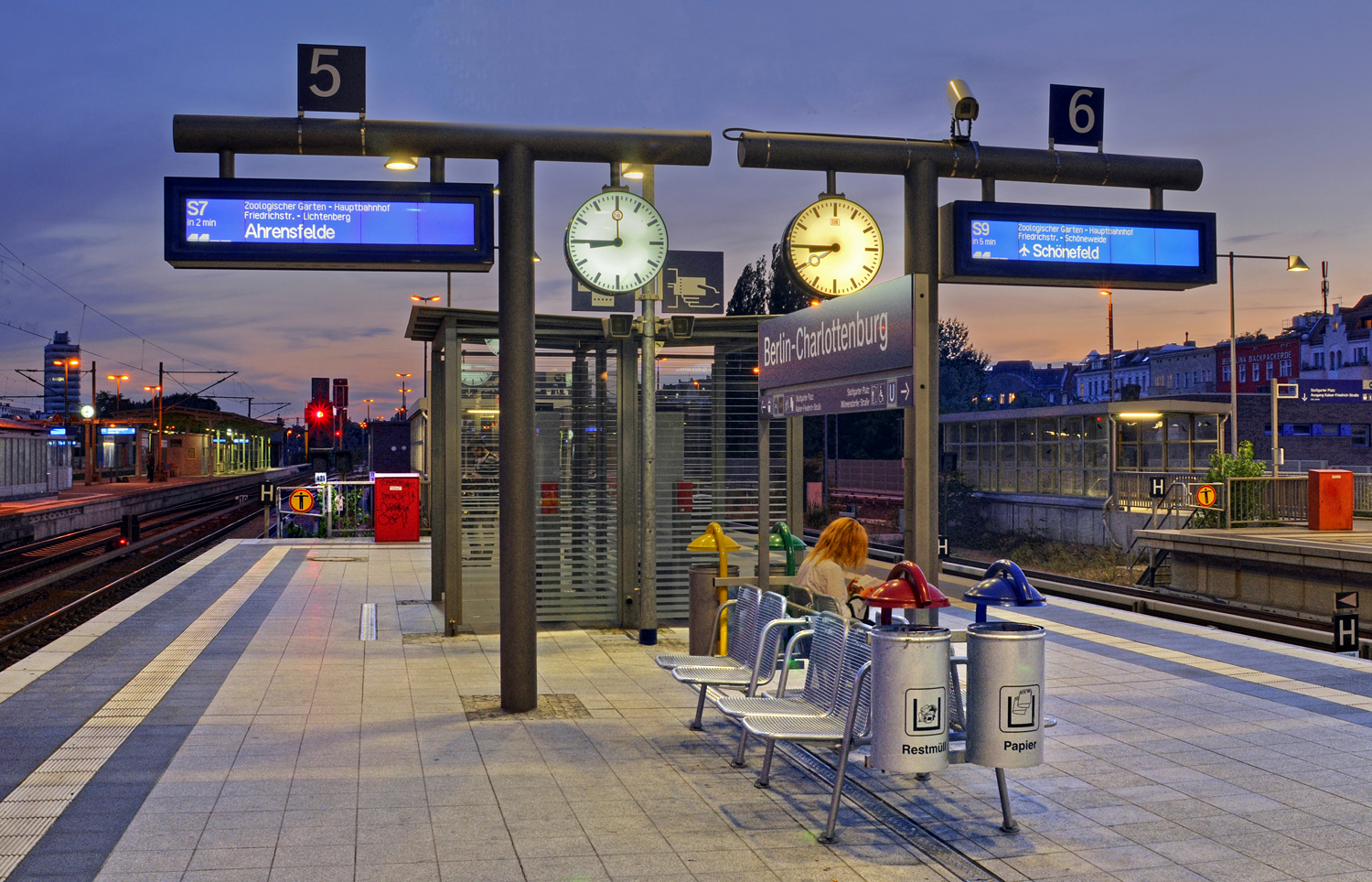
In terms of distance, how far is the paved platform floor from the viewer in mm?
5168

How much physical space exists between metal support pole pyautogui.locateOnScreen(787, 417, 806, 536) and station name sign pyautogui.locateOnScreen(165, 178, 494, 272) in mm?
5392

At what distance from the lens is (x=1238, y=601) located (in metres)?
20.6

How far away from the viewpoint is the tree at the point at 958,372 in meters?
58.5

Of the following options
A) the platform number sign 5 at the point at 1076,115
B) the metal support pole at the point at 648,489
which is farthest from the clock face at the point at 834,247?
the metal support pole at the point at 648,489

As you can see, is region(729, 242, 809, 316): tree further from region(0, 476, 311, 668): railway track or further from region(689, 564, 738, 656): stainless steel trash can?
region(689, 564, 738, 656): stainless steel trash can

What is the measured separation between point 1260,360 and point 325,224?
82049 millimetres

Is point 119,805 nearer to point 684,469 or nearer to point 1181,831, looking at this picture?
point 1181,831

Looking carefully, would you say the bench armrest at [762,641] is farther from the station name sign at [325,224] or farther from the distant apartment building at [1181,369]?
the distant apartment building at [1181,369]

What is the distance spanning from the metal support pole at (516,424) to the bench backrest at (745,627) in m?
1.44

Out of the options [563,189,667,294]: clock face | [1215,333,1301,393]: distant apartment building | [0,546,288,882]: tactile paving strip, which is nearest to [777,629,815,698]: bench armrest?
[0,546,288,882]: tactile paving strip

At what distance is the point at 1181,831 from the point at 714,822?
2141 millimetres

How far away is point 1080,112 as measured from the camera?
8086mm

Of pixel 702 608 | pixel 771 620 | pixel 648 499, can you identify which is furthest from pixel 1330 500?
pixel 771 620

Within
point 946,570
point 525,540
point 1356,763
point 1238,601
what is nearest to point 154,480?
point 946,570
